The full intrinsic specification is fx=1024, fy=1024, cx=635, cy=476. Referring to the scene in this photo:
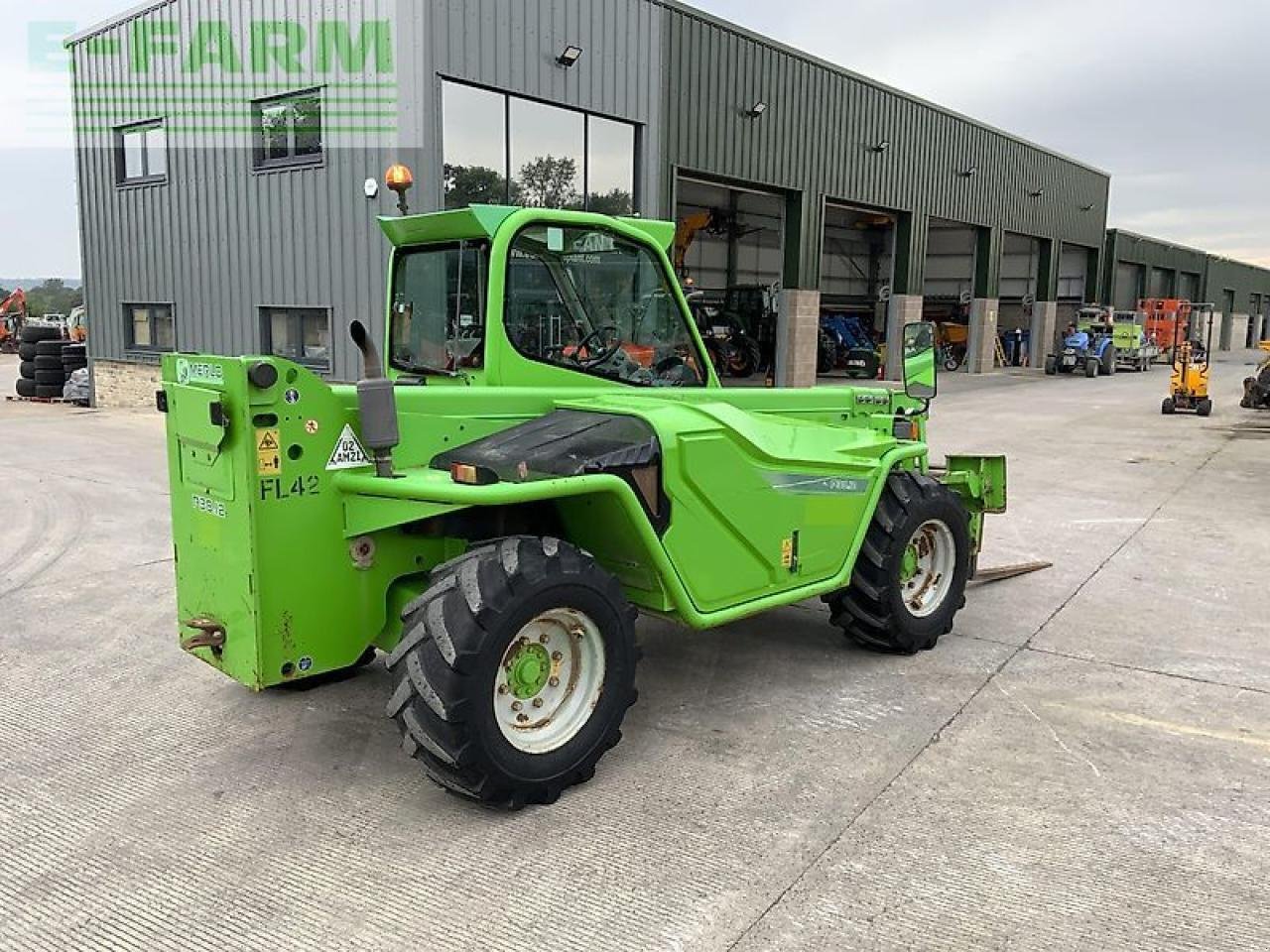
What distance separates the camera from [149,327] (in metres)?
17.9

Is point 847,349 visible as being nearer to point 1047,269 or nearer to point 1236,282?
point 1047,269

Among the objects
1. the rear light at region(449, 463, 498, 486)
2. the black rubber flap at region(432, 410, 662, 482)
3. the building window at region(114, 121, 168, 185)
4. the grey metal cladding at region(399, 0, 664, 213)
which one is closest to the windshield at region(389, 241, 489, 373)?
the black rubber flap at region(432, 410, 662, 482)

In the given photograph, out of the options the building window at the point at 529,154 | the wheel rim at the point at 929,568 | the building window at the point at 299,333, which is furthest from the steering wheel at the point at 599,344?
the building window at the point at 299,333

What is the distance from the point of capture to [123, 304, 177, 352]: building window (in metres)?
17.4

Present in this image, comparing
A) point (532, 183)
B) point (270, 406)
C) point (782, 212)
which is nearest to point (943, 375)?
point (782, 212)

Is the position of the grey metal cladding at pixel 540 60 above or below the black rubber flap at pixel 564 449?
above

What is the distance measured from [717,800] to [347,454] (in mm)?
1851

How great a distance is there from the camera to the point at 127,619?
5934 mm

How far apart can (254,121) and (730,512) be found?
1321 cm

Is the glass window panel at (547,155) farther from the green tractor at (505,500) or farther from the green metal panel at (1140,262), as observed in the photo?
the green metal panel at (1140,262)

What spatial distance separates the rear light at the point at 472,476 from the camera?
3.45 metres

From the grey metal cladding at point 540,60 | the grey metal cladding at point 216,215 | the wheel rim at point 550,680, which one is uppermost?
the grey metal cladding at point 540,60

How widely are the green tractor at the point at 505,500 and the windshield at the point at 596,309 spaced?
0.01 meters

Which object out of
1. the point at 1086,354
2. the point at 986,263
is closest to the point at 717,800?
the point at 986,263
